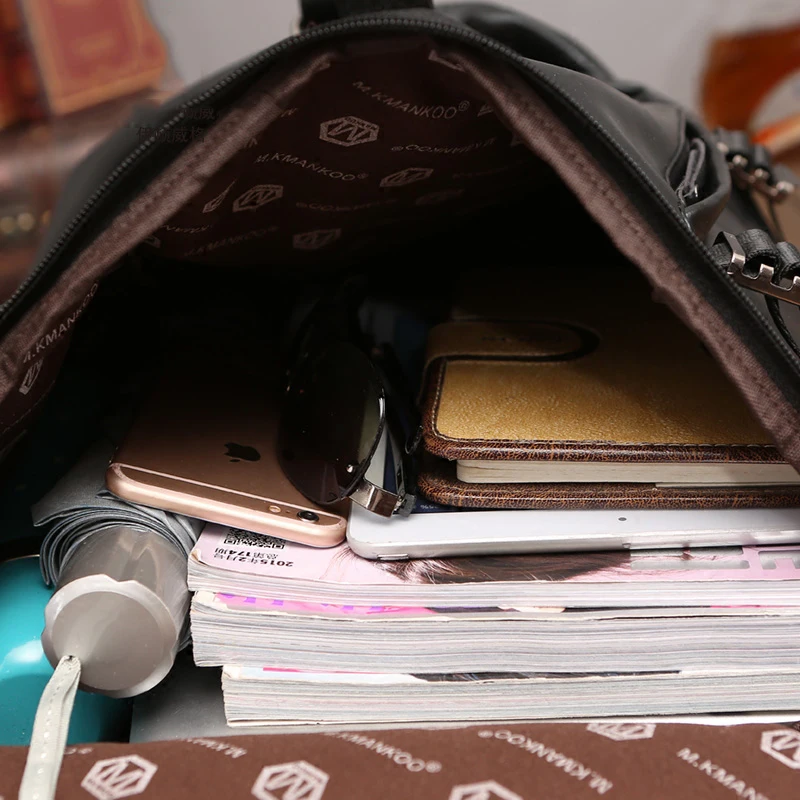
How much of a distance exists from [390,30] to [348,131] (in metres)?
0.10

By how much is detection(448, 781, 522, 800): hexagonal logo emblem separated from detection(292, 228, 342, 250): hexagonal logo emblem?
0.41m

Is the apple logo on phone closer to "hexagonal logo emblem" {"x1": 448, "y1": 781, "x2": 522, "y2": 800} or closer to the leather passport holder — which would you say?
the leather passport holder

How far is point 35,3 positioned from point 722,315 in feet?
3.19

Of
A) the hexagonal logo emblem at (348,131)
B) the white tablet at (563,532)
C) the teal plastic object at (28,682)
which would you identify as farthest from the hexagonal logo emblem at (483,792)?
the hexagonal logo emblem at (348,131)

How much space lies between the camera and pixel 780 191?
2.56 ft

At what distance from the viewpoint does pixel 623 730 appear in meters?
0.40

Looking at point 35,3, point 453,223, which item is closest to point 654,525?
point 453,223

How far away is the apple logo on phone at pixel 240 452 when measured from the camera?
1.69 ft

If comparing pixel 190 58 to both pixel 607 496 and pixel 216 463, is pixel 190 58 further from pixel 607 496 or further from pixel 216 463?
pixel 607 496

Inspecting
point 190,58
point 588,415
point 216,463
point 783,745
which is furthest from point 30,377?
point 190,58

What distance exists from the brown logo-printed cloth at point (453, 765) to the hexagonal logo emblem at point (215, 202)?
294 mm

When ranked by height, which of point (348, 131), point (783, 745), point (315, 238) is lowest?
point (783, 745)

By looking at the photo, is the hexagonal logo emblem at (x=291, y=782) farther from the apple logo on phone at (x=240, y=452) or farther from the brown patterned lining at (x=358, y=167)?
the brown patterned lining at (x=358, y=167)

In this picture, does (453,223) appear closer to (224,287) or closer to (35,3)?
(224,287)
